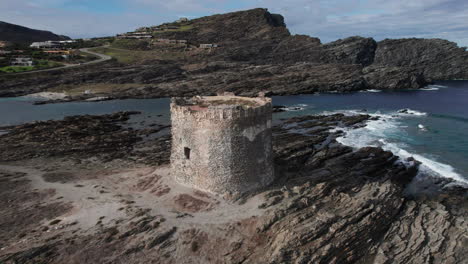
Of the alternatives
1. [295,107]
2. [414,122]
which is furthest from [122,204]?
[295,107]

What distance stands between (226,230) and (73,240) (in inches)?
263

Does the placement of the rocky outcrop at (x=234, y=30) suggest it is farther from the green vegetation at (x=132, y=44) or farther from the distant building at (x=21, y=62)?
the distant building at (x=21, y=62)

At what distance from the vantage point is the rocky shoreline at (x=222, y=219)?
47.0ft

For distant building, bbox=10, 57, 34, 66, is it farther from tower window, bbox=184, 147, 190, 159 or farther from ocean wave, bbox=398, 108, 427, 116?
ocean wave, bbox=398, 108, 427, 116

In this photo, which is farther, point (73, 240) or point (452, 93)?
point (452, 93)

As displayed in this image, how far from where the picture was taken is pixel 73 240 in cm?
1468

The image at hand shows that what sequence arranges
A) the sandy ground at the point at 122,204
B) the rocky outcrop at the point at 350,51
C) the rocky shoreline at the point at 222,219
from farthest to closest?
the rocky outcrop at the point at 350,51
the sandy ground at the point at 122,204
the rocky shoreline at the point at 222,219

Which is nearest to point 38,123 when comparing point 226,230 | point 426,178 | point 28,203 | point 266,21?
point 28,203

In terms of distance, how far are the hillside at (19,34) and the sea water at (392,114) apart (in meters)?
89.5

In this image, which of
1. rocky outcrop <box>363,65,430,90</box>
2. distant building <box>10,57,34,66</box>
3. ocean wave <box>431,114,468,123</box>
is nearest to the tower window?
ocean wave <box>431,114,468,123</box>

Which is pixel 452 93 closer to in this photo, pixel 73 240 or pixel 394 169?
pixel 394 169

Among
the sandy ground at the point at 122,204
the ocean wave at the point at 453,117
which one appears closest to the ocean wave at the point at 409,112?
the ocean wave at the point at 453,117

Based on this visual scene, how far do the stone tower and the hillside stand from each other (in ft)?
484

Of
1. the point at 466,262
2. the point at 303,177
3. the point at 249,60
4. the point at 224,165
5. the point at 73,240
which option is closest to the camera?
the point at 73,240
